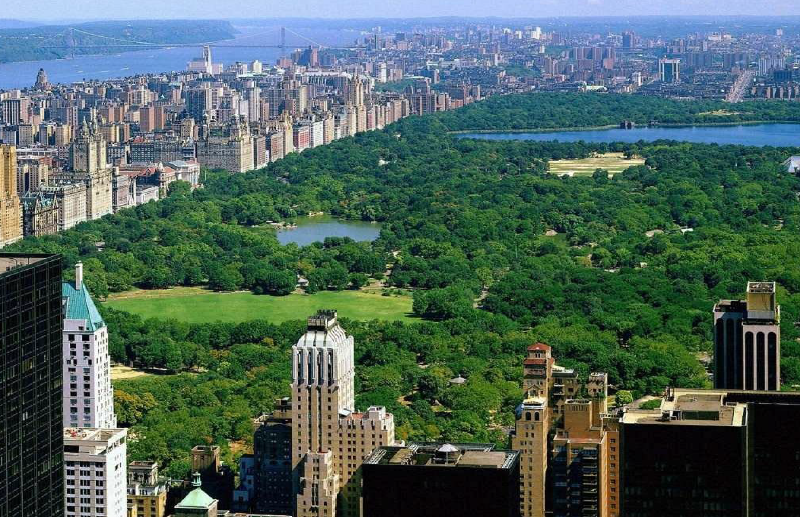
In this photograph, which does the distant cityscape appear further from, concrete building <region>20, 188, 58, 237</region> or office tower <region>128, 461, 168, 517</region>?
concrete building <region>20, 188, 58, 237</region>

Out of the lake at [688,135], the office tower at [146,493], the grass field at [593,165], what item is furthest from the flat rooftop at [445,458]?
the lake at [688,135]

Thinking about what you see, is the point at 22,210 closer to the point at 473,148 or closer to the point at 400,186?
the point at 400,186

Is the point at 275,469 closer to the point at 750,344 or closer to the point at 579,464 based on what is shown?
the point at 579,464

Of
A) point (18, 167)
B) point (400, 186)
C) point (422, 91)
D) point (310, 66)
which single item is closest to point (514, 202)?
point (400, 186)

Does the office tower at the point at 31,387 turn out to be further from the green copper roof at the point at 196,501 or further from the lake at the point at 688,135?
the lake at the point at 688,135

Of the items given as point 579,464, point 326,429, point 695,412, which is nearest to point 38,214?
point 326,429

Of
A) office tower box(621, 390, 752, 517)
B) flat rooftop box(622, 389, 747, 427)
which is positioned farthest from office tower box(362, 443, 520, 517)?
office tower box(621, 390, 752, 517)
